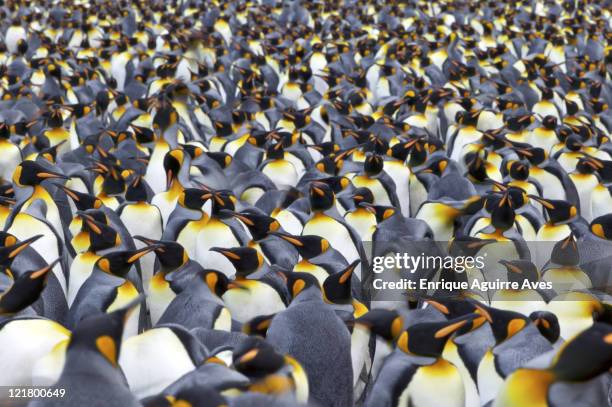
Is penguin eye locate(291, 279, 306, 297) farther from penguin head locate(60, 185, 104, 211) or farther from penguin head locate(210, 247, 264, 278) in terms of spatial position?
penguin head locate(60, 185, 104, 211)

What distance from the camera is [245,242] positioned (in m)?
4.05

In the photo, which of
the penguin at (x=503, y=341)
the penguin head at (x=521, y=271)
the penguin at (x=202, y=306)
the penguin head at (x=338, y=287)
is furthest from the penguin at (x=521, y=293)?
the penguin at (x=202, y=306)

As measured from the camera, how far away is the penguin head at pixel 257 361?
2.17 meters

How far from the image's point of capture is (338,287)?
3.11 metres

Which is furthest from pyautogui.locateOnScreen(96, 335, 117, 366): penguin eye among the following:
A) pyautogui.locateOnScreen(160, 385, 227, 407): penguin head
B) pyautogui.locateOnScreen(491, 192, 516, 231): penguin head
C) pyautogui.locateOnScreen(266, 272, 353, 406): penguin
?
pyautogui.locateOnScreen(491, 192, 516, 231): penguin head

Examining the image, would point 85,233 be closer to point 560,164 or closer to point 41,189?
point 41,189

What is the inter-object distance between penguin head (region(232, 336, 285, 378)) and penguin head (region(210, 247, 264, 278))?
1.18m

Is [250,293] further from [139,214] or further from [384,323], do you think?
[139,214]

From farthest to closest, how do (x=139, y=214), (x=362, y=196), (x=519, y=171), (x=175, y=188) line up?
1. (x=519, y=171)
2. (x=175, y=188)
3. (x=362, y=196)
4. (x=139, y=214)

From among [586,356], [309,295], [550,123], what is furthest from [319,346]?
[550,123]

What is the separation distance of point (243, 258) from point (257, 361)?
124 cm

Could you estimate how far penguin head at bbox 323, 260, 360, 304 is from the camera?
3.09m

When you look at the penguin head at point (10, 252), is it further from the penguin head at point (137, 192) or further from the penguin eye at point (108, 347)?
the penguin eye at point (108, 347)

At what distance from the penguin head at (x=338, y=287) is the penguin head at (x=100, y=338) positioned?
116 cm
